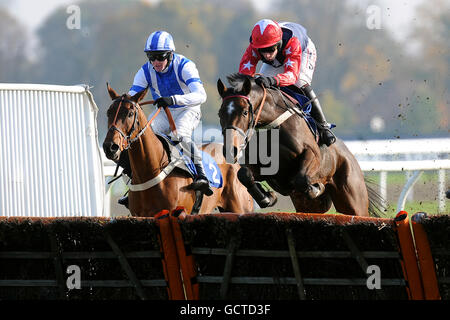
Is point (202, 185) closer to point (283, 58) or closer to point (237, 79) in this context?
point (237, 79)

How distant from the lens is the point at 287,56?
5520mm

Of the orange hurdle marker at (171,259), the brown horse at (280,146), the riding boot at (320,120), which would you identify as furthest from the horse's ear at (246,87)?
the orange hurdle marker at (171,259)

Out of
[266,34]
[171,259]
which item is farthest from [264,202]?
[171,259]

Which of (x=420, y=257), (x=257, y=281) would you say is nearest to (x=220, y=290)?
(x=257, y=281)

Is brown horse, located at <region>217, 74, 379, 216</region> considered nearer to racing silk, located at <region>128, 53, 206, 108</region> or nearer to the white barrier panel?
racing silk, located at <region>128, 53, 206, 108</region>

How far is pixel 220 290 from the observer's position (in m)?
3.42

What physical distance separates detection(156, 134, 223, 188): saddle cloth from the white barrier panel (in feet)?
4.87

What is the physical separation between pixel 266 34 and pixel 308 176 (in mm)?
959

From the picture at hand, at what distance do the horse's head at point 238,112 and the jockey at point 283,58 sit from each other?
→ 15 centimetres

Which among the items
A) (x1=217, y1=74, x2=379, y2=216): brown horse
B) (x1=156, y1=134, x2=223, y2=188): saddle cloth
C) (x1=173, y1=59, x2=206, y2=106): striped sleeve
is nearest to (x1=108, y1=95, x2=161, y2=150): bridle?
(x1=156, y1=134, x2=223, y2=188): saddle cloth

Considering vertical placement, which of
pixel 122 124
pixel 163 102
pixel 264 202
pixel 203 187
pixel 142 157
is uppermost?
pixel 163 102

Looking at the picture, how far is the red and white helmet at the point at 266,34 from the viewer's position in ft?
17.7
